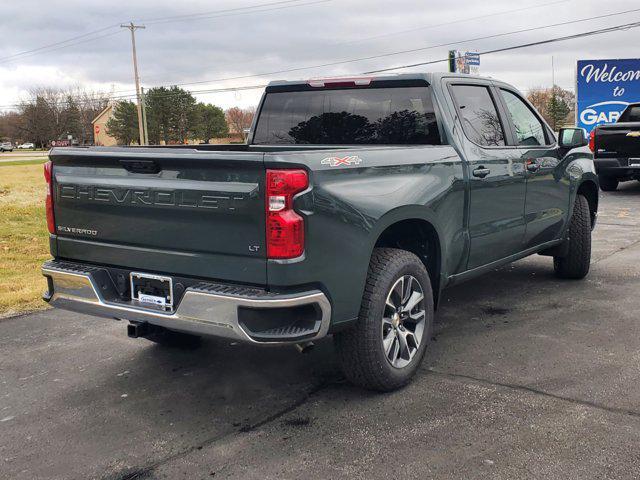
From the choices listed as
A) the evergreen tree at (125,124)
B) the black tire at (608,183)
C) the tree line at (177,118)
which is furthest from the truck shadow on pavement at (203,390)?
the evergreen tree at (125,124)

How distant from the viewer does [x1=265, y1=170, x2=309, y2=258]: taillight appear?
3.04 m

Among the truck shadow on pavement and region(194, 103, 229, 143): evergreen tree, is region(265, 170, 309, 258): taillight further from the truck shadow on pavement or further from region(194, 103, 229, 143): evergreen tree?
region(194, 103, 229, 143): evergreen tree

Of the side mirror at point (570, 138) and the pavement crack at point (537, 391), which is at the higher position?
the side mirror at point (570, 138)

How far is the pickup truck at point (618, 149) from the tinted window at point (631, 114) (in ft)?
2.16

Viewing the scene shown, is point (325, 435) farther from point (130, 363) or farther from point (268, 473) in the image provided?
point (130, 363)

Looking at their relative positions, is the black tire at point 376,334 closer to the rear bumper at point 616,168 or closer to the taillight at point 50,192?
the taillight at point 50,192

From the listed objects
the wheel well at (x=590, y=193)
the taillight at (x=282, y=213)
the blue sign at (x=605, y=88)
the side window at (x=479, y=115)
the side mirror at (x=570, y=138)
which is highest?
the blue sign at (x=605, y=88)

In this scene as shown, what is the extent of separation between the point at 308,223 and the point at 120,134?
8849cm

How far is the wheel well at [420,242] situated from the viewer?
157 inches

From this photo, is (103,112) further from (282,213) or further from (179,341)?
(282,213)

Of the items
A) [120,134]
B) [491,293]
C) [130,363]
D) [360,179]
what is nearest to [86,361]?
[130,363]

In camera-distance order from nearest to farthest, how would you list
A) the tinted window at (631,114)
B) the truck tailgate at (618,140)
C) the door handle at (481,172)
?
the door handle at (481,172), the truck tailgate at (618,140), the tinted window at (631,114)

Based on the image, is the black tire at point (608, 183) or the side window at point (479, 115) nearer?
the side window at point (479, 115)

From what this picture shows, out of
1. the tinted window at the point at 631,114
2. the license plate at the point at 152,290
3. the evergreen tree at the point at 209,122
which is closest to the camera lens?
the license plate at the point at 152,290
